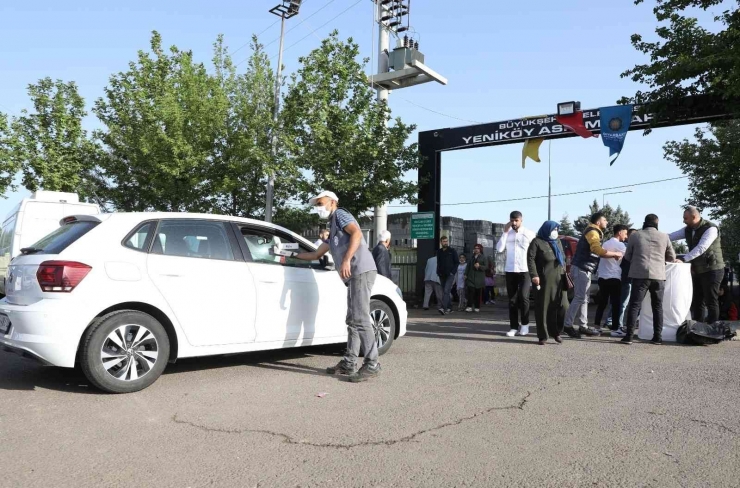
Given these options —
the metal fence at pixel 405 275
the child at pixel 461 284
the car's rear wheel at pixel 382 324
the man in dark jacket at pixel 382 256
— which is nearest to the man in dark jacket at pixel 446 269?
the child at pixel 461 284

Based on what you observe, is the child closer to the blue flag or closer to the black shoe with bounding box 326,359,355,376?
the blue flag

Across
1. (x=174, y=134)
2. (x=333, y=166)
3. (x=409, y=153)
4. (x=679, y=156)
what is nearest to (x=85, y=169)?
(x=174, y=134)

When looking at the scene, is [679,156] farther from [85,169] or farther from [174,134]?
[85,169]

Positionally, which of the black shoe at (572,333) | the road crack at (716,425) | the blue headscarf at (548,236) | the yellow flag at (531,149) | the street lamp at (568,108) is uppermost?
the street lamp at (568,108)

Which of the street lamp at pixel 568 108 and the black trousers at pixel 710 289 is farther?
the street lamp at pixel 568 108

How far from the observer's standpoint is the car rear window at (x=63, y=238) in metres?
4.91

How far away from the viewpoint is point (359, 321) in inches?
221

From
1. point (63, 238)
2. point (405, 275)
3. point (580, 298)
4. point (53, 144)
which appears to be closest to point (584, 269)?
point (580, 298)

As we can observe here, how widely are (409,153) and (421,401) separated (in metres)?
12.1

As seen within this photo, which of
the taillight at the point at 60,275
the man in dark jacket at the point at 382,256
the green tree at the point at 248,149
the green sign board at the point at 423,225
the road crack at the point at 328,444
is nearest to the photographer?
the road crack at the point at 328,444

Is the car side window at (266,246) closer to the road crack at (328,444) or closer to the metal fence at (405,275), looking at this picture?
the road crack at (328,444)

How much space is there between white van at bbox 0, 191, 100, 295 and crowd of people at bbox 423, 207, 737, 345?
316 inches

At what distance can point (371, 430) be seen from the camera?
12.8ft

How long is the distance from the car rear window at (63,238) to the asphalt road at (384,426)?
121cm
